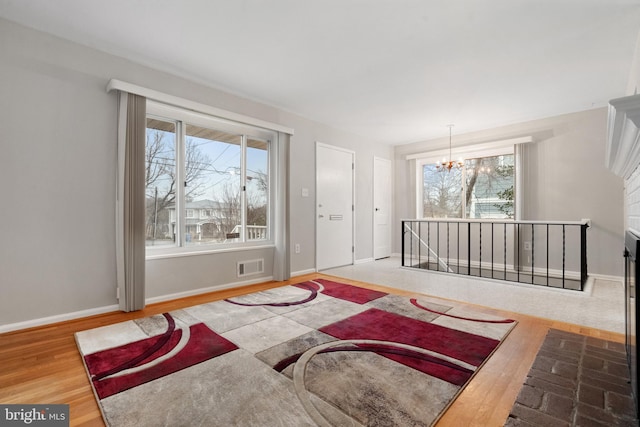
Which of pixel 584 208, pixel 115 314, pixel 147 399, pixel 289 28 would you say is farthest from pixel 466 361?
pixel 584 208

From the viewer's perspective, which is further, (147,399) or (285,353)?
(285,353)

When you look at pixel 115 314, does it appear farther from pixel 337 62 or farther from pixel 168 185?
pixel 337 62

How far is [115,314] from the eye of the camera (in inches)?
112

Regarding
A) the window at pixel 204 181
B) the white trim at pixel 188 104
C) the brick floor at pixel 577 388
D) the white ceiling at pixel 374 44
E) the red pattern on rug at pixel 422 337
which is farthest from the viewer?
the window at pixel 204 181

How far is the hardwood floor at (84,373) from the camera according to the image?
4.83ft

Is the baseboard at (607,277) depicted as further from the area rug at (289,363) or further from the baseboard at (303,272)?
the baseboard at (303,272)

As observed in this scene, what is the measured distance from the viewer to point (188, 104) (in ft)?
11.0

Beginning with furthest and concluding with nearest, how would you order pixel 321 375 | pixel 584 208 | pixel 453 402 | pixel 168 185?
pixel 584 208 → pixel 168 185 → pixel 321 375 → pixel 453 402

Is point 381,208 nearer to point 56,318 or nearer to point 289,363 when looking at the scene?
point 289,363

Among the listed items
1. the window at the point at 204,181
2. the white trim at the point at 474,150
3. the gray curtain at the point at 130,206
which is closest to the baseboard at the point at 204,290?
the gray curtain at the point at 130,206

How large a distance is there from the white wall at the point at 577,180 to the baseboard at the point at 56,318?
19.3ft

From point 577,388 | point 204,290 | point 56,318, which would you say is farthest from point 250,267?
point 577,388

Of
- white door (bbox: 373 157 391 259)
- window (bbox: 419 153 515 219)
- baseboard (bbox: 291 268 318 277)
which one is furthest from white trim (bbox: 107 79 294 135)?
window (bbox: 419 153 515 219)

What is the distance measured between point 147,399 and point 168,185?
247 cm
